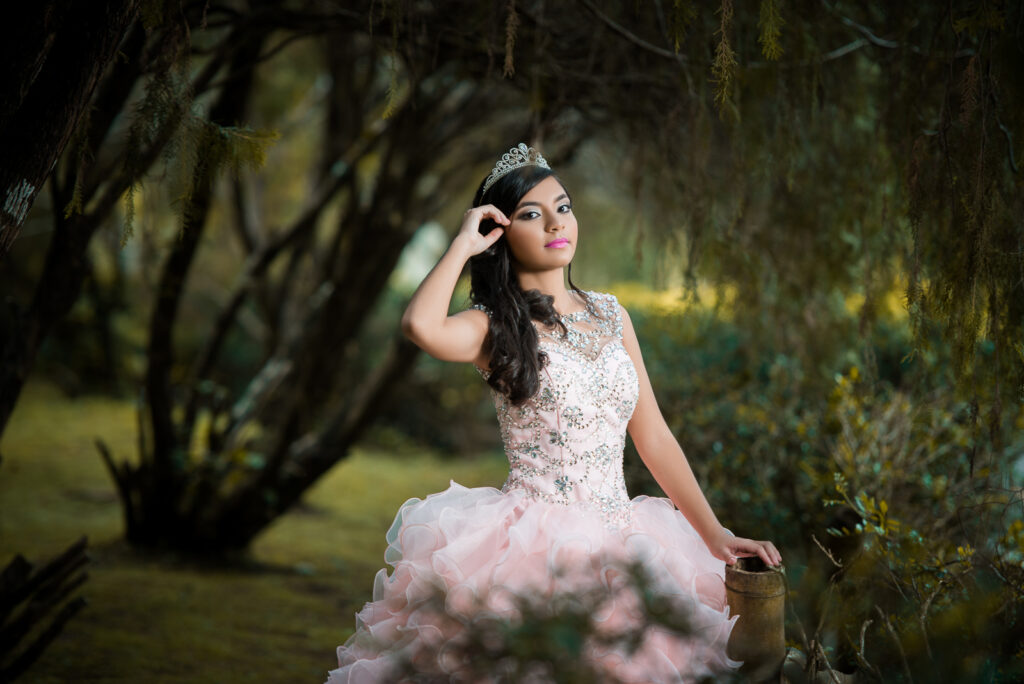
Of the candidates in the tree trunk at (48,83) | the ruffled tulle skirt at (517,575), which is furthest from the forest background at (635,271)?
the ruffled tulle skirt at (517,575)

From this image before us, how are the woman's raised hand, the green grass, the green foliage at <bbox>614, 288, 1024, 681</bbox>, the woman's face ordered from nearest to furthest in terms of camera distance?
the green foliage at <bbox>614, 288, 1024, 681</bbox> < the woman's raised hand < the woman's face < the green grass

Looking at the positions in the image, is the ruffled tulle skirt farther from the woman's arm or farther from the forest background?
the forest background

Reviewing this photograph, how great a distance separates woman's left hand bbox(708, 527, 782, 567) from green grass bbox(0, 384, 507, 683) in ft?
7.39

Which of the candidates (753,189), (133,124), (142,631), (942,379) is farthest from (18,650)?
(942,379)

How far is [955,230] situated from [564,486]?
118 cm

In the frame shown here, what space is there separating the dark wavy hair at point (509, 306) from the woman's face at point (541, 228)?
27 millimetres

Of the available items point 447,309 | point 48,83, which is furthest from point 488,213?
point 48,83

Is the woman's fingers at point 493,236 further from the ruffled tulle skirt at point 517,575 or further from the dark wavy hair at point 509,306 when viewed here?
the ruffled tulle skirt at point 517,575

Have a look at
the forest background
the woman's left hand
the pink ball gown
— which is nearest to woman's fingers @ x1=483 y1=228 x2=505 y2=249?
the pink ball gown

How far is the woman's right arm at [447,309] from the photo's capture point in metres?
2.08

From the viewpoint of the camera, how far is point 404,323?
6.79ft

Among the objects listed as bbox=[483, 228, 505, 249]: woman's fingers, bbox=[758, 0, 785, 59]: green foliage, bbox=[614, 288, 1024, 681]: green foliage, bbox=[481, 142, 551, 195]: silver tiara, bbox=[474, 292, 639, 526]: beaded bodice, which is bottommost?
bbox=[614, 288, 1024, 681]: green foliage

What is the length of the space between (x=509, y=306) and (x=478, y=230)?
224 mm

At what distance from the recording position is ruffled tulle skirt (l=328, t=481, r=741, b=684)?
5.74 feet
